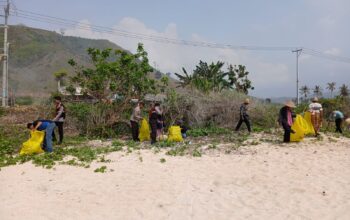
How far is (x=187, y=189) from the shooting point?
6.39 meters

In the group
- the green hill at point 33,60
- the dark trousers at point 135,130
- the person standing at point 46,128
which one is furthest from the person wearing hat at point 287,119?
the green hill at point 33,60

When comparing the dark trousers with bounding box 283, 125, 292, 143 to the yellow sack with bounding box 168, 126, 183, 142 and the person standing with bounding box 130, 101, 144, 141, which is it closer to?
the yellow sack with bounding box 168, 126, 183, 142

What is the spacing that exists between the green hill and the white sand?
54583 mm

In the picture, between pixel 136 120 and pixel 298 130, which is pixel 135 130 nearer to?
pixel 136 120

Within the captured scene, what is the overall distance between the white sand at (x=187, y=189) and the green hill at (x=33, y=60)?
54.6 meters

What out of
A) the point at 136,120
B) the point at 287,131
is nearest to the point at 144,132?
the point at 136,120

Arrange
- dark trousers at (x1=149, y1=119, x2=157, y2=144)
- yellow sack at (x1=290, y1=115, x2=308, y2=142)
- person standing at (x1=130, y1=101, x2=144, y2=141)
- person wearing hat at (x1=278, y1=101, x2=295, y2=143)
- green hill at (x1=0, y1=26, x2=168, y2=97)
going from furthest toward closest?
green hill at (x1=0, y1=26, x2=168, y2=97), person standing at (x1=130, y1=101, x2=144, y2=141), dark trousers at (x1=149, y1=119, x2=157, y2=144), yellow sack at (x1=290, y1=115, x2=308, y2=142), person wearing hat at (x1=278, y1=101, x2=295, y2=143)

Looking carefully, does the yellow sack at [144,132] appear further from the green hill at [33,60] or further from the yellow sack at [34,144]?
the green hill at [33,60]

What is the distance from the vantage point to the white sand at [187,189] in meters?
5.34

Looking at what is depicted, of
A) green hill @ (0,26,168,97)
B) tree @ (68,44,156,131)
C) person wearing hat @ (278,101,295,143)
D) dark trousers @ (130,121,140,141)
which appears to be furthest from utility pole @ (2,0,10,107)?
green hill @ (0,26,168,97)

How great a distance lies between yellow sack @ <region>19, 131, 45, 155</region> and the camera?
9.10 metres

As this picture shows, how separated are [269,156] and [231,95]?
6.91m

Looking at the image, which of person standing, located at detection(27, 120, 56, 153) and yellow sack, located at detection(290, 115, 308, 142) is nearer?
person standing, located at detection(27, 120, 56, 153)

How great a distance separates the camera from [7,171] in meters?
7.66
